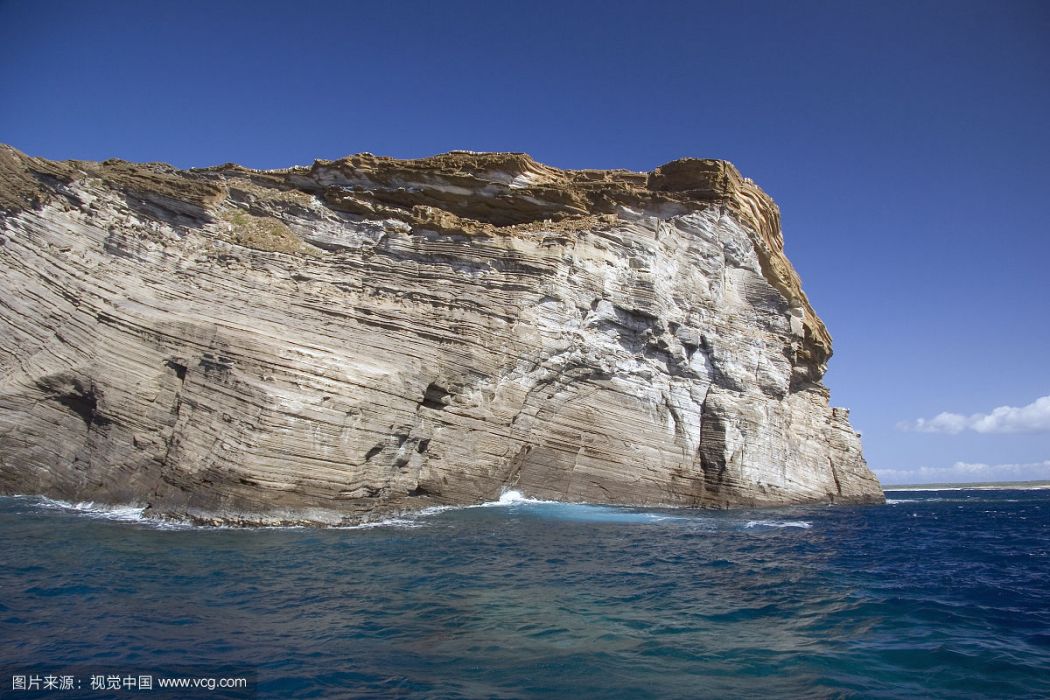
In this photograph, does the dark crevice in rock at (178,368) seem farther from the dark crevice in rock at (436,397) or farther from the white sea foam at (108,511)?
the dark crevice in rock at (436,397)

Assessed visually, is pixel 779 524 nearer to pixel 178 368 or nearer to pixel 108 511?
pixel 178 368

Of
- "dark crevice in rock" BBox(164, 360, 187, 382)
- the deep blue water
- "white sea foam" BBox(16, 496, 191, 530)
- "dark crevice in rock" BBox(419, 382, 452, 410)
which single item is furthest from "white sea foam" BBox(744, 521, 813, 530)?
"dark crevice in rock" BBox(164, 360, 187, 382)

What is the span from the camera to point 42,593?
26.4ft

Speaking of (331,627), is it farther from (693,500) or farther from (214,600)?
(693,500)

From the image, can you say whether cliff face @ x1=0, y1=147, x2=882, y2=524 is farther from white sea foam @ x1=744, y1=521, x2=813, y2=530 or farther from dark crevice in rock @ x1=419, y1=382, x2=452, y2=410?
white sea foam @ x1=744, y1=521, x2=813, y2=530

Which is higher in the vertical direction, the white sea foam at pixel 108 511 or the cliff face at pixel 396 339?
the cliff face at pixel 396 339

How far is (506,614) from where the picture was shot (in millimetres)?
8102

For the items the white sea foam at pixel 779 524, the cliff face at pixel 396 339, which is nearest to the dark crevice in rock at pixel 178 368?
the cliff face at pixel 396 339

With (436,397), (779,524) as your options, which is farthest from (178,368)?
(779,524)

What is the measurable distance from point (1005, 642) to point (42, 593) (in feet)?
41.8

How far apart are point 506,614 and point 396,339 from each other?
1268 centimetres

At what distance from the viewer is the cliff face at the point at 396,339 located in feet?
51.9

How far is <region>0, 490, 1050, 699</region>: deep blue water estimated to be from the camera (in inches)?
237

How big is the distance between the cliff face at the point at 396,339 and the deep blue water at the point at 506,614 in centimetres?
271
